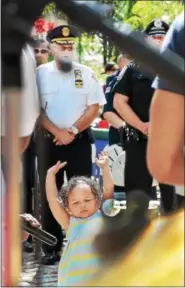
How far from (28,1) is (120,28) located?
15cm

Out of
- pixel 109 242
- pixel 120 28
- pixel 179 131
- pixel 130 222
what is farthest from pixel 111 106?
pixel 120 28

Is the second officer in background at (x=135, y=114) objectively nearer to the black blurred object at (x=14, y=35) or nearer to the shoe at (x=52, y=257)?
the shoe at (x=52, y=257)

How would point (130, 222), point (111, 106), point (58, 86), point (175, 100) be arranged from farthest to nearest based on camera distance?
point (111, 106) → point (58, 86) → point (130, 222) → point (175, 100)

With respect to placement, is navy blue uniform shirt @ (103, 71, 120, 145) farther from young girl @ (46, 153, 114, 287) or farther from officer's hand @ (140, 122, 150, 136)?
young girl @ (46, 153, 114, 287)

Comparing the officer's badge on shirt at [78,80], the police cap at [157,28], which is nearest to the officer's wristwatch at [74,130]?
the officer's badge on shirt at [78,80]

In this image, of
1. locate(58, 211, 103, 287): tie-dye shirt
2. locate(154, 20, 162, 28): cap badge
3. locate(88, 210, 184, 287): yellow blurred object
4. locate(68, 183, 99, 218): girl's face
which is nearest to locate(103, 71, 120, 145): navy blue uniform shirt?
locate(154, 20, 162, 28): cap badge

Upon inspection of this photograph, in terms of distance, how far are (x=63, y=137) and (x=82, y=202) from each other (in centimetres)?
115

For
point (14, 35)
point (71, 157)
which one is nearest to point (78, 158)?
point (71, 157)

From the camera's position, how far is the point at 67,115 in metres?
4.12

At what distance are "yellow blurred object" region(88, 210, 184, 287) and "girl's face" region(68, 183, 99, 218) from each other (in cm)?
130

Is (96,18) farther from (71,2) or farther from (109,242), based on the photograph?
(109,242)

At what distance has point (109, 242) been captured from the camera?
1813 millimetres

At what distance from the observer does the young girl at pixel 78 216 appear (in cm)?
225

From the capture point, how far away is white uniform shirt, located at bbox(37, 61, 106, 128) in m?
3.95
